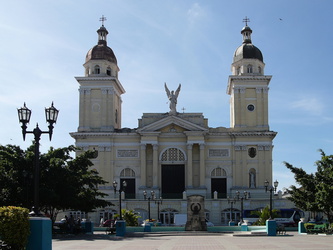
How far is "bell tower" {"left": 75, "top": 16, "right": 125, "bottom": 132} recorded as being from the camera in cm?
7194

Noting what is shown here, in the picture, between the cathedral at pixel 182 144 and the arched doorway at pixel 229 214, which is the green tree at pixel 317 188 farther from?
the cathedral at pixel 182 144

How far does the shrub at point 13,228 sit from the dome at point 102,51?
56757 millimetres

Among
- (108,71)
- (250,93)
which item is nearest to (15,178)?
(108,71)

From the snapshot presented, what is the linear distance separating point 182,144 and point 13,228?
5368cm

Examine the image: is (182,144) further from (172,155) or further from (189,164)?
(189,164)

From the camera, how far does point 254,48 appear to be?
→ 72.9 metres

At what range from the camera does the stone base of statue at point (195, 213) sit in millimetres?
45750

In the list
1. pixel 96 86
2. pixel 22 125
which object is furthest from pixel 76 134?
pixel 22 125

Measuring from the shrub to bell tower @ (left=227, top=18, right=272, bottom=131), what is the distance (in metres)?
55.1

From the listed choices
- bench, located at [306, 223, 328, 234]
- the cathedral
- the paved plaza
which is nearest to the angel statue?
the cathedral

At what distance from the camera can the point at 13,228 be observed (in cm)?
1741


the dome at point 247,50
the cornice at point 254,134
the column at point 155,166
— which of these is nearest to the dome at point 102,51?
the column at point 155,166

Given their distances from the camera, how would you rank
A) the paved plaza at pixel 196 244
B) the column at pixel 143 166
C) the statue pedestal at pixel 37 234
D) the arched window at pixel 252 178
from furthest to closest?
the arched window at pixel 252 178, the column at pixel 143 166, the paved plaza at pixel 196 244, the statue pedestal at pixel 37 234

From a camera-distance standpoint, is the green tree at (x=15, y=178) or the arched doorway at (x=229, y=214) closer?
the green tree at (x=15, y=178)
